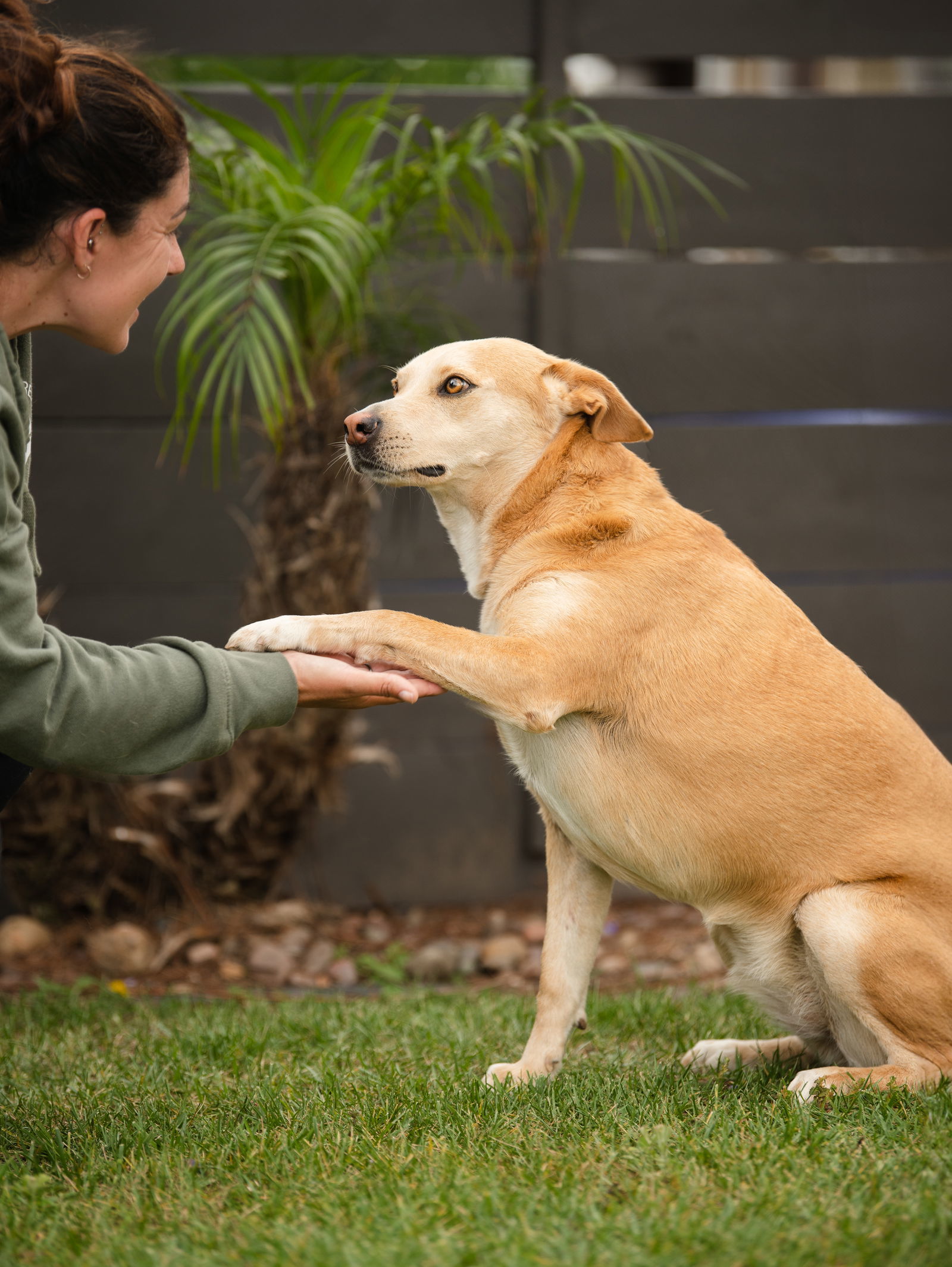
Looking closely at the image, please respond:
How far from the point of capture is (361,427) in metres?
2.47

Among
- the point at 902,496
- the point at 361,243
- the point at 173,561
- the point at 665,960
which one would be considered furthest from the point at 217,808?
the point at 902,496

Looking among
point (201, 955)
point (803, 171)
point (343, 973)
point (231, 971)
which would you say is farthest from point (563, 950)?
point (803, 171)

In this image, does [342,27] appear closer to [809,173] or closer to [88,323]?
[809,173]

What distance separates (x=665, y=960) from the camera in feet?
13.1

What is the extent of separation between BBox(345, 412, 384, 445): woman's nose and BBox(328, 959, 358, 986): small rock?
2067mm

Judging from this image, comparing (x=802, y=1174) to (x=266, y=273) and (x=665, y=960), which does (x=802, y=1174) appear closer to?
(x=665, y=960)

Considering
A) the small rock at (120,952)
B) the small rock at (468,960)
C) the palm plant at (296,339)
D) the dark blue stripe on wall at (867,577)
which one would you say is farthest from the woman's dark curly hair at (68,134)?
the dark blue stripe on wall at (867,577)

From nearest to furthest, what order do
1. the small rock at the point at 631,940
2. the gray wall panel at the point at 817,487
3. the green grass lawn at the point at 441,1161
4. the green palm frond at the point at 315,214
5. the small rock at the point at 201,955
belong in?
1. the green grass lawn at the point at 441,1161
2. the green palm frond at the point at 315,214
3. the small rock at the point at 201,955
4. the small rock at the point at 631,940
5. the gray wall panel at the point at 817,487

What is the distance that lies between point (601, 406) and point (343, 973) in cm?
224

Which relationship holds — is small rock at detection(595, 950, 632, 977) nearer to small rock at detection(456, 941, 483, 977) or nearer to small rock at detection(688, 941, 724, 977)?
small rock at detection(688, 941, 724, 977)

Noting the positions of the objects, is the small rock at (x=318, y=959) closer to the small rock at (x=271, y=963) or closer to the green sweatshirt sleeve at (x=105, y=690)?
the small rock at (x=271, y=963)

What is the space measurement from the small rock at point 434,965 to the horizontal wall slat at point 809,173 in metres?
2.93

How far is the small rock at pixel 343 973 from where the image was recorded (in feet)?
12.4

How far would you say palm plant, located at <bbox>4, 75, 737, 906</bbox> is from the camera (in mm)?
3479
